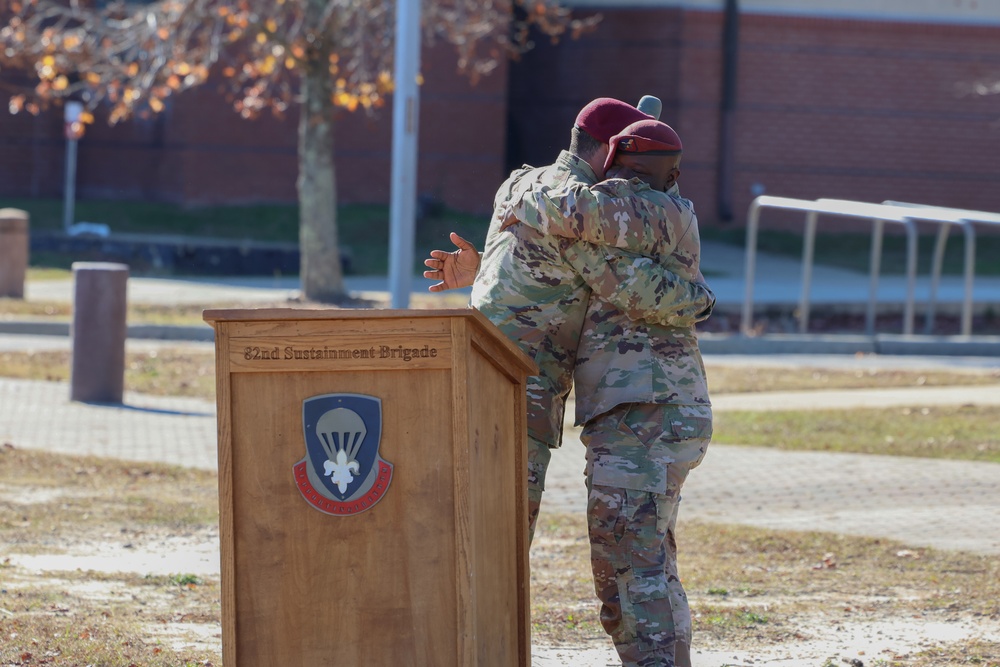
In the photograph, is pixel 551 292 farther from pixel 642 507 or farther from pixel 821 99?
pixel 821 99

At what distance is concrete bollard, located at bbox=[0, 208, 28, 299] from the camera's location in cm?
1623

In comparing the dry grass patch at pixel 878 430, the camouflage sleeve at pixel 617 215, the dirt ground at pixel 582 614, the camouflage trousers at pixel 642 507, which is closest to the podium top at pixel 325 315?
the camouflage sleeve at pixel 617 215

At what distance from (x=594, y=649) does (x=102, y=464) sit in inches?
167

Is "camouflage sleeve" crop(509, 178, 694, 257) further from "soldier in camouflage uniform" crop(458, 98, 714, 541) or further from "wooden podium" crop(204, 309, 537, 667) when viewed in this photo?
"wooden podium" crop(204, 309, 537, 667)

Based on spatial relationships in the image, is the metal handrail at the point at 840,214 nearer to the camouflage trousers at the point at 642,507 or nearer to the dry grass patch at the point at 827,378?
the dry grass patch at the point at 827,378

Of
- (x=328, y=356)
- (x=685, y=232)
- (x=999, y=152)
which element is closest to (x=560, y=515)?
(x=685, y=232)

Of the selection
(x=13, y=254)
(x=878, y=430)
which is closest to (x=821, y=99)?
(x=13, y=254)

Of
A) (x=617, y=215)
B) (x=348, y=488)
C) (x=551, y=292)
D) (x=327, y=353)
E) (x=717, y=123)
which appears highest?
(x=717, y=123)

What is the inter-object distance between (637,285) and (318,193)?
1350 centimetres

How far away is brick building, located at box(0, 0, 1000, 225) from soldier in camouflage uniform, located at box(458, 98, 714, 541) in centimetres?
2200

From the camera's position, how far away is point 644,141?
3.89 meters

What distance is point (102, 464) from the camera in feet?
26.9

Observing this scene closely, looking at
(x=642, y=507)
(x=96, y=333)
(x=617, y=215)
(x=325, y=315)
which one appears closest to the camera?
(x=325, y=315)

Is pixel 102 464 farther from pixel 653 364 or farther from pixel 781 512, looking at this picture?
pixel 653 364
